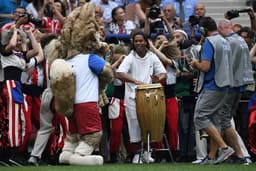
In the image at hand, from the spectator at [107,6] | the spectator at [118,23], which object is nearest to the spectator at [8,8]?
the spectator at [107,6]

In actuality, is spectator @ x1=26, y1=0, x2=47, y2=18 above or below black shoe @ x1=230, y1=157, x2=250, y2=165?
above

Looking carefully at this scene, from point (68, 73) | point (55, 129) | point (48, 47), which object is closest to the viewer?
point (68, 73)

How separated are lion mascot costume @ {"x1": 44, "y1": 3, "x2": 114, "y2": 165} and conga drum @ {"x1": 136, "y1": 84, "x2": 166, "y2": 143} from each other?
4.78 ft

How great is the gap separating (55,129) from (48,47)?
1.77 metres

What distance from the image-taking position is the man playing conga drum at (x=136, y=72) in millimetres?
19328

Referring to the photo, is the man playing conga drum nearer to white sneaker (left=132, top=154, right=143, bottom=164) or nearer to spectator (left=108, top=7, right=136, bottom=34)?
white sneaker (left=132, top=154, right=143, bottom=164)

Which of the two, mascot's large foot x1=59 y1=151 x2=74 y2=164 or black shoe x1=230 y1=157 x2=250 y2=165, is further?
black shoe x1=230 y1=157 x2=250 y2=165

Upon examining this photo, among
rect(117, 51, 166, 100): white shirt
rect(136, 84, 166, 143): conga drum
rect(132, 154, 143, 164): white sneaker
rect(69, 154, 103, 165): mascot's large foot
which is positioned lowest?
rect(132, 154, 143, 164): white sneaker

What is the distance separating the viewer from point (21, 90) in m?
18.5

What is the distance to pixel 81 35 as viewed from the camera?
56.2ft

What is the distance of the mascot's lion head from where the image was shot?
1717 cm

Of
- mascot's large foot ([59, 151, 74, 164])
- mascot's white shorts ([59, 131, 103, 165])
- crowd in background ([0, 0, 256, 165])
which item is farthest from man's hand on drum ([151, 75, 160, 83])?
mascot's large foot ([59, 151, 74, 164])

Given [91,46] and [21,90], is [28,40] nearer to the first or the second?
[21,90]

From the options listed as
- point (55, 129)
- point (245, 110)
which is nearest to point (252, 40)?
point (245, 110)
